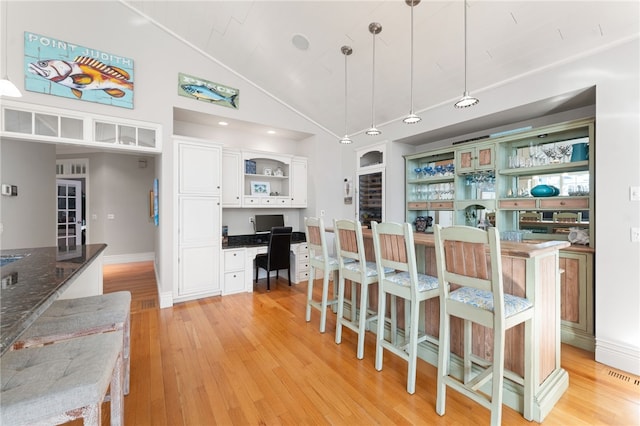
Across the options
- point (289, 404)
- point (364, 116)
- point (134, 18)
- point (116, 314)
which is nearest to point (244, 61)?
point (134, 18)

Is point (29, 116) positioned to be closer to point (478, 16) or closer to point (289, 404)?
point (289, 404)

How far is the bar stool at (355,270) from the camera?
2377mm

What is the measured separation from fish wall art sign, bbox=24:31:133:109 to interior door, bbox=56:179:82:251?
4692 mm

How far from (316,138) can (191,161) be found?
87.3 inches

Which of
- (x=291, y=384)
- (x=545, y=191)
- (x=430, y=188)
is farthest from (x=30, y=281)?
(x=430, y=188)

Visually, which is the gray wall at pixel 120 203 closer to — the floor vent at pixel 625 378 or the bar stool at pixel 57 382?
the bar stool at pixel 57 382

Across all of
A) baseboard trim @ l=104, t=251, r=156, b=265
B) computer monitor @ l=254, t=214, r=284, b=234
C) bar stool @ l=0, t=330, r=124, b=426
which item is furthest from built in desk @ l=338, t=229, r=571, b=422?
baseboard trim @ l=104, t=251, r=156, b=265

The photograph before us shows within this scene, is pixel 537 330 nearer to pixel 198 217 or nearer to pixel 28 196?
pixel 198 217

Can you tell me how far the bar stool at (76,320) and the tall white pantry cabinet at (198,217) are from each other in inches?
78.7

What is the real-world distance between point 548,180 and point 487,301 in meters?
2.33

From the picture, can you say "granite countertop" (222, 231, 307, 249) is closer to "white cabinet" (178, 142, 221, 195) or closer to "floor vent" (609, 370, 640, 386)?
"white cabinet" (178, 142, 221, 195)

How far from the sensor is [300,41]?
3.32 metres

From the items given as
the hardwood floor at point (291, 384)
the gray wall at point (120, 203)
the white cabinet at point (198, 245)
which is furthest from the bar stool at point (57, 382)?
the gray wall at point (120, 203)

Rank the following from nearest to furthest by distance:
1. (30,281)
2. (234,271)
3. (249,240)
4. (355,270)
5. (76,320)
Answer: (30,281)
(76,320)
(355,270)
(234,271)
(249,240)
